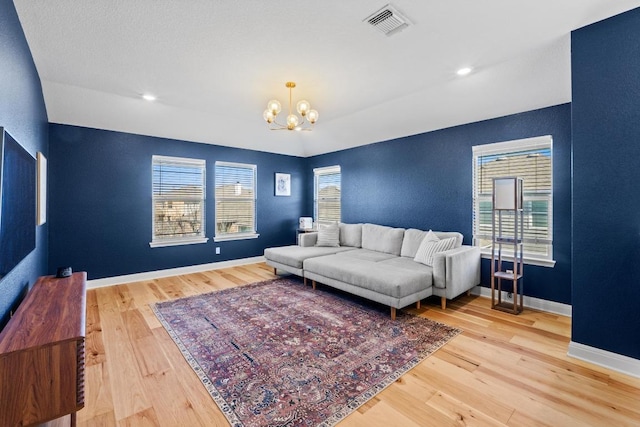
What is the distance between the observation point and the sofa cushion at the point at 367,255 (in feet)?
14.1

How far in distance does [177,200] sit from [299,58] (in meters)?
3.56

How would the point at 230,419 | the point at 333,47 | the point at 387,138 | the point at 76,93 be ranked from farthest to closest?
the point at 387,138 → the point at 76,93 → the point at 333,47 → the point at 230,419

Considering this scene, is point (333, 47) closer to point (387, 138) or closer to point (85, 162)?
point (387, 138)

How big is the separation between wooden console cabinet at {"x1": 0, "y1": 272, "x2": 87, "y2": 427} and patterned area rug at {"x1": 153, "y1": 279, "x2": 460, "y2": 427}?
32.4 inches

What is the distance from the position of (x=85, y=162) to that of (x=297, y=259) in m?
3.51

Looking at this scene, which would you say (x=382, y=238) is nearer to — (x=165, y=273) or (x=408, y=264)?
(x=408, y=264)

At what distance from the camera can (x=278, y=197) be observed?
6.50m

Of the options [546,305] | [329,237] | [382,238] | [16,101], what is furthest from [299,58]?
[546,305]

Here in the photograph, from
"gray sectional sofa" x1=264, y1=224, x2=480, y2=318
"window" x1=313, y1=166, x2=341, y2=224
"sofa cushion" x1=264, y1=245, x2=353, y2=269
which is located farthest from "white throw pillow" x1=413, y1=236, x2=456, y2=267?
"window" x1=313, y1=166, x2=341, y2=224

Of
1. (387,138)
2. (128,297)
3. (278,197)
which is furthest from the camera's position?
(278,197)

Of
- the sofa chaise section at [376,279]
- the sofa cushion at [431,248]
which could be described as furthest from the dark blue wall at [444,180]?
the sofa chaise section at [376,279]

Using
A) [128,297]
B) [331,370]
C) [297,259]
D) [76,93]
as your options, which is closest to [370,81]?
[297,259]

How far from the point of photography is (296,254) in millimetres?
4625

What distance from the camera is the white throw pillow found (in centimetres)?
379
